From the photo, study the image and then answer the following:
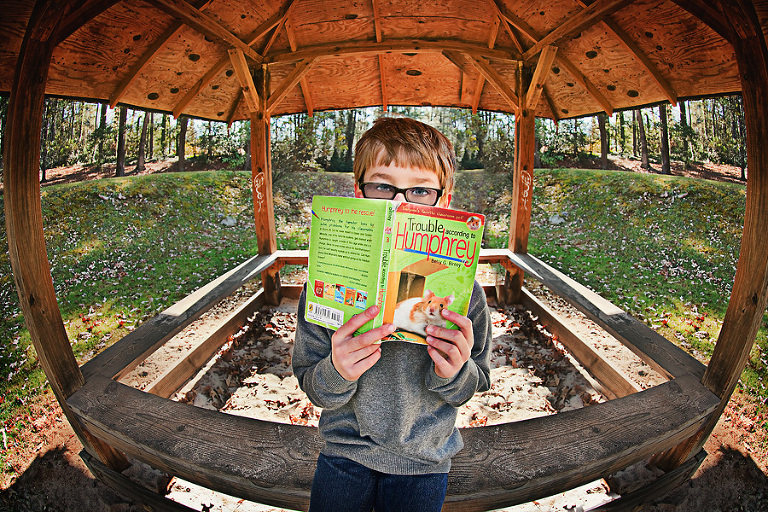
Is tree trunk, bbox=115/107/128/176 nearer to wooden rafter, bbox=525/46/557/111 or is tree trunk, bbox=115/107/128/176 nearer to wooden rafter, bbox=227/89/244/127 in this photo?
wooden rafter, bbox=227/89/244/127

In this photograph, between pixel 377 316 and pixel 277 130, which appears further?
pixel 277 130

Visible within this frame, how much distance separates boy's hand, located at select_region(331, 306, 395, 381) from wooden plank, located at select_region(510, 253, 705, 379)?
247 centimetres

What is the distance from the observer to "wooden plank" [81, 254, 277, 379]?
254cm

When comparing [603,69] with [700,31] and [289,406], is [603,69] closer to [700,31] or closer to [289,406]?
[700,31]

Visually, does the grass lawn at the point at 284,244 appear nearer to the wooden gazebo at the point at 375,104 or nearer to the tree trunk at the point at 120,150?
the wooden gazebo at the point at 375,104

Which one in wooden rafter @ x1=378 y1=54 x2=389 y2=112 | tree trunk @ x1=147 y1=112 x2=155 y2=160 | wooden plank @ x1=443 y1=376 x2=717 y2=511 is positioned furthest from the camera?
tree trunk @ x1=147 y1=112 x2=155 y2=160

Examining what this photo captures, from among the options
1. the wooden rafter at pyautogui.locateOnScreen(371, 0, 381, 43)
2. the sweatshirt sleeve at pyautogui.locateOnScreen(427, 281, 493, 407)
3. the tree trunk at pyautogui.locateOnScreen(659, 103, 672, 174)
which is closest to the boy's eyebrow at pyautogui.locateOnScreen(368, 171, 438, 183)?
the sweatshirt sleeve at pyautogui.locateOnScreen(427, 281, 493, 407)

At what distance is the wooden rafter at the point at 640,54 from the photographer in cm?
354

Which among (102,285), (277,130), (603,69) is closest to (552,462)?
(603,69)

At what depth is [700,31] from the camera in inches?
114

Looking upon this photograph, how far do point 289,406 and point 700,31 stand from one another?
461 centimetres

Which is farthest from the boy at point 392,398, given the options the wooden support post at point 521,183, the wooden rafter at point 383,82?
the wooden support post at point 521,183

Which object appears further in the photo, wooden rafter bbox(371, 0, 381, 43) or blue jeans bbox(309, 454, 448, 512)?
wooden rafter bbox(371, 0, 381, 43)

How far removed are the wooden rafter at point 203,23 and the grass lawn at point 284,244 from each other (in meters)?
3.65
